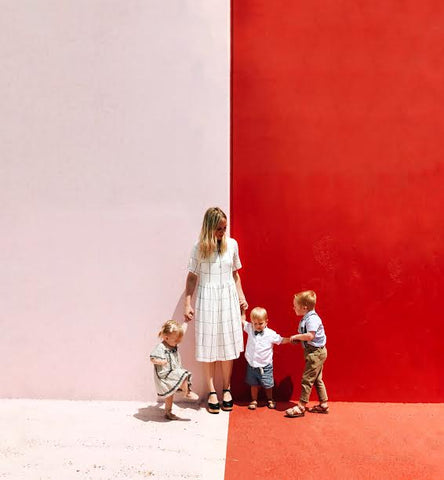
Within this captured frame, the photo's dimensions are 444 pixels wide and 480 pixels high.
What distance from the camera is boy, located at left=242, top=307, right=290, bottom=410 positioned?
4.08 metres

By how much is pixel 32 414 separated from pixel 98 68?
285cm

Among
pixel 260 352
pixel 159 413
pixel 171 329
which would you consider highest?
pixel 171 329

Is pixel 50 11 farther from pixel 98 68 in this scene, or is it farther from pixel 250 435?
pixel 250 435

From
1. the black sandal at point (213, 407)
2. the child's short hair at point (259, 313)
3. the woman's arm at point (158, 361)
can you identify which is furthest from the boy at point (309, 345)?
the woman's arm at point (158, 361)

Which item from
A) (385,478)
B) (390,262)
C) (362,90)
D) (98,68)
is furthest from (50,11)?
(385,478)

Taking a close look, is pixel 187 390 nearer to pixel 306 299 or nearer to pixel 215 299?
pixel 215 299

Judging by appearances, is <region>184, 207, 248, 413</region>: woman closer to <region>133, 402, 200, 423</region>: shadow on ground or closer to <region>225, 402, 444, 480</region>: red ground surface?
<region>133, 402, 200, 423</region>: shadow on ground

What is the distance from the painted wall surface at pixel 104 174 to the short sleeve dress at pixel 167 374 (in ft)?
1.26

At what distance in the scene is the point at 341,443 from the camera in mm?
3533

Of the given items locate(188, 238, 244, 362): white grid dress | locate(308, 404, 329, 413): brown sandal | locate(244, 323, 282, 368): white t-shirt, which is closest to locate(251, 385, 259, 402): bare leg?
locate(244, 323, 282, 368): white t-shirt

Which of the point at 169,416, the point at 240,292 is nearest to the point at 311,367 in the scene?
the point at 240,292

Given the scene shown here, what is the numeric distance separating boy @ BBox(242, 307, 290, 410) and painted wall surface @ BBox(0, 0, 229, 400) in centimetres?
48

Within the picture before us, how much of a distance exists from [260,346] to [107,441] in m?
1.33

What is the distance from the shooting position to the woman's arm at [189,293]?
4105 mm
